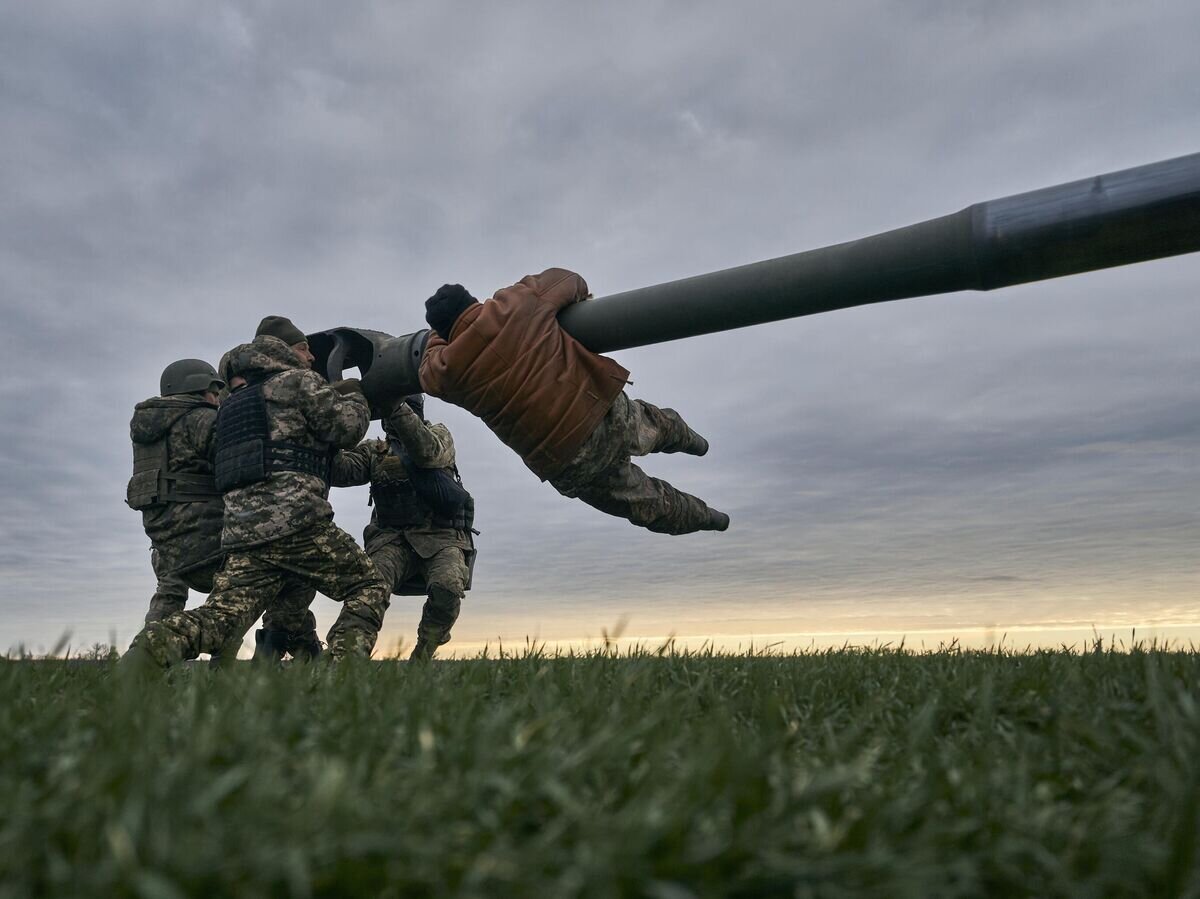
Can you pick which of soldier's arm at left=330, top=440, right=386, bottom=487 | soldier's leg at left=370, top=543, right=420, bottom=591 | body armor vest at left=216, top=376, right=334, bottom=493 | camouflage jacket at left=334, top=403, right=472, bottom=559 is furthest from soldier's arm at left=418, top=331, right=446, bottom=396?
soldier's leg at left=370, top=543, right=420, bottom=591

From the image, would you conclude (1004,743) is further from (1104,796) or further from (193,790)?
(193,790)

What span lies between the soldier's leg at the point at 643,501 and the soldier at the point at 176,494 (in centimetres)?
439

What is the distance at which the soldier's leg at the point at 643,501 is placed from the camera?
4812mm

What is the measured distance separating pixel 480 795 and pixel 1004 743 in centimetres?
161

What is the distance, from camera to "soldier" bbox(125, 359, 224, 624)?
7.96 metres

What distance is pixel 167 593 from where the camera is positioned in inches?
315

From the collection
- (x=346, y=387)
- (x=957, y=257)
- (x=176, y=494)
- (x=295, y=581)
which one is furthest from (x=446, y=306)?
(x=176, y=494)

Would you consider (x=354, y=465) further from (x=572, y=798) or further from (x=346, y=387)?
(x=572, y=798)

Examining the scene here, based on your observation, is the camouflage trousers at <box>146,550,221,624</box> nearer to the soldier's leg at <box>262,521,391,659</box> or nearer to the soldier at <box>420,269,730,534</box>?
the soldier's leg at <box>262,521,391,659</box>

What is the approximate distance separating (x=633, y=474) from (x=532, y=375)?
1.11 m

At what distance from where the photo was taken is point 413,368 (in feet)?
15.8

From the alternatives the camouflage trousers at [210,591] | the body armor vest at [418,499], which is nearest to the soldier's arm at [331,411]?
the camouflage trousers at [210,591]

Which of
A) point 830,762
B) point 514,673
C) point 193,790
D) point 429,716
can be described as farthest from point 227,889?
point 514,673

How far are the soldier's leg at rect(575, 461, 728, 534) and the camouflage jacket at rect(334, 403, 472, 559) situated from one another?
9.77 feet
